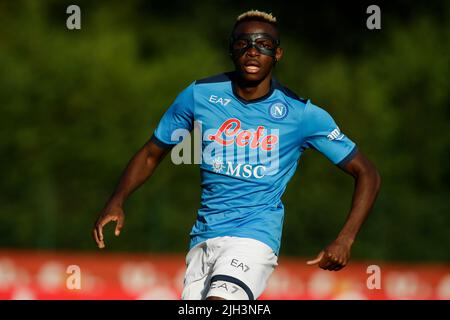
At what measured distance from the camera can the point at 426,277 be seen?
18.1 m

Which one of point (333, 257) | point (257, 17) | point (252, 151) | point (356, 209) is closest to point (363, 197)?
point (356, 209)

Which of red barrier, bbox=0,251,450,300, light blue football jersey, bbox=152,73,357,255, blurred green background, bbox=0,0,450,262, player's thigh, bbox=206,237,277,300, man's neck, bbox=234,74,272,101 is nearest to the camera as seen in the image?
player's thigh, bbox=206,237,277,300

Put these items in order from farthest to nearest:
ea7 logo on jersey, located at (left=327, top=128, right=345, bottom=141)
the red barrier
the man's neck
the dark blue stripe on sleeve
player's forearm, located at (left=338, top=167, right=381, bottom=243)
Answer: the red barrier
the dark blue stripe on sleeve
the man's neck
ea7 logo on jersey, located at (left=327, top=128, right=345, bottom=141)
player's forearm, located at (left=338, top=167, right=381, bottom=243)

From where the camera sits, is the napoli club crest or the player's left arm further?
the napoli club crest

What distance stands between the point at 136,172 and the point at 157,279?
9.64 meters

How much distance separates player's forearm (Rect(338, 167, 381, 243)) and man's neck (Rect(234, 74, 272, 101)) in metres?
0.88

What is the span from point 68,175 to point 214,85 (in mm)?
17035

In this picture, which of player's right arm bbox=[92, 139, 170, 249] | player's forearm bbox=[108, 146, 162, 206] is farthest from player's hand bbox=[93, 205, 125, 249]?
player's forearm bbox=[108, 146, 162, 206]

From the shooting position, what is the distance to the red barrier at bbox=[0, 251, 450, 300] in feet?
49.7

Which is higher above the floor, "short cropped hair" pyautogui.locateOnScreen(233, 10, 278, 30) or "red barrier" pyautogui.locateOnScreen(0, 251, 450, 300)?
"short cropped hair" pyautogui.locateOnScreen(233, 10, 278, 30)

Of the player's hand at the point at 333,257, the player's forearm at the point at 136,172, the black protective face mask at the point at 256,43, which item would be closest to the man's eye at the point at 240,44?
the black protective face mask at the point at 256,43

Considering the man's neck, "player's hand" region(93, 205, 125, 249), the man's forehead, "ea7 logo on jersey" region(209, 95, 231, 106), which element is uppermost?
the man's forehead

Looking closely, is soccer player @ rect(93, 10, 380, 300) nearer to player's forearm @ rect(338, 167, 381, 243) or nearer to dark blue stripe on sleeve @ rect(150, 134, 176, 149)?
player's forearm @ rect(338, 167, 381, 243)
